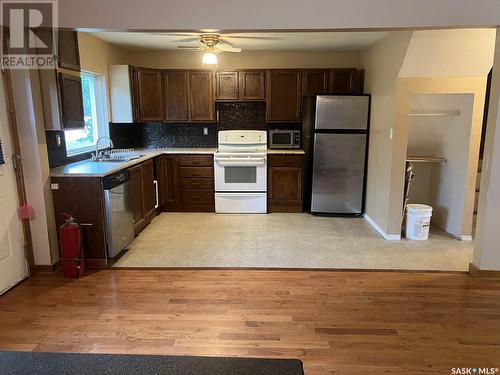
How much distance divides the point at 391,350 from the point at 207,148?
14.3 ft

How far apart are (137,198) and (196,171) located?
4.26ft

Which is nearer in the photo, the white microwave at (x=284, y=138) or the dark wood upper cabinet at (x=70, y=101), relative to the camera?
the dark wood upper cabinet at (x=70, y=101)

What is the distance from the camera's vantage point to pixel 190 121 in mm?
5645

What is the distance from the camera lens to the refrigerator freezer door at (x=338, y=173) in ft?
16.6

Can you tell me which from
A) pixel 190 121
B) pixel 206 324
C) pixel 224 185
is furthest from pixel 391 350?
pixel 190 121

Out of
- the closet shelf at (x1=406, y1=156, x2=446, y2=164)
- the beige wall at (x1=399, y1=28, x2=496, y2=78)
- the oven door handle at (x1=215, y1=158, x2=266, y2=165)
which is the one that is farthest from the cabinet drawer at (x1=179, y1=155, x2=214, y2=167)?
the beige wall at (x1=399, y1=28, x2=496, y2=78)

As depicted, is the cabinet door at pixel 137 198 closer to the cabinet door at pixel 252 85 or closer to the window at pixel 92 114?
the window at pixel 92 114

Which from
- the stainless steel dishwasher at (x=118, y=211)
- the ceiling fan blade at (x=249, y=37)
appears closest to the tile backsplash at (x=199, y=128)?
the ceiling fan blade at (x=249, y=37)

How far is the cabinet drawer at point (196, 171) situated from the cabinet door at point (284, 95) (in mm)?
1239

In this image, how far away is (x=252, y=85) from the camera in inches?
218

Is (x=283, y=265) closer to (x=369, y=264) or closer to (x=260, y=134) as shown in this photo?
(x=369, y=264)

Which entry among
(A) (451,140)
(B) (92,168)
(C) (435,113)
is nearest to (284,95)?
(C) (435,113)

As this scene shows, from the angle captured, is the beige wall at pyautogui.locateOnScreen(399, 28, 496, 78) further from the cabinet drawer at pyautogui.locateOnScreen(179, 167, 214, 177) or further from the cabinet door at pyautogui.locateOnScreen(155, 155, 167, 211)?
the cabinet door at pyautogui.locateOnScreen(155, 155, 167, 211)

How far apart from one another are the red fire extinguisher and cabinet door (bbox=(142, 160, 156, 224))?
1346 millimetres
